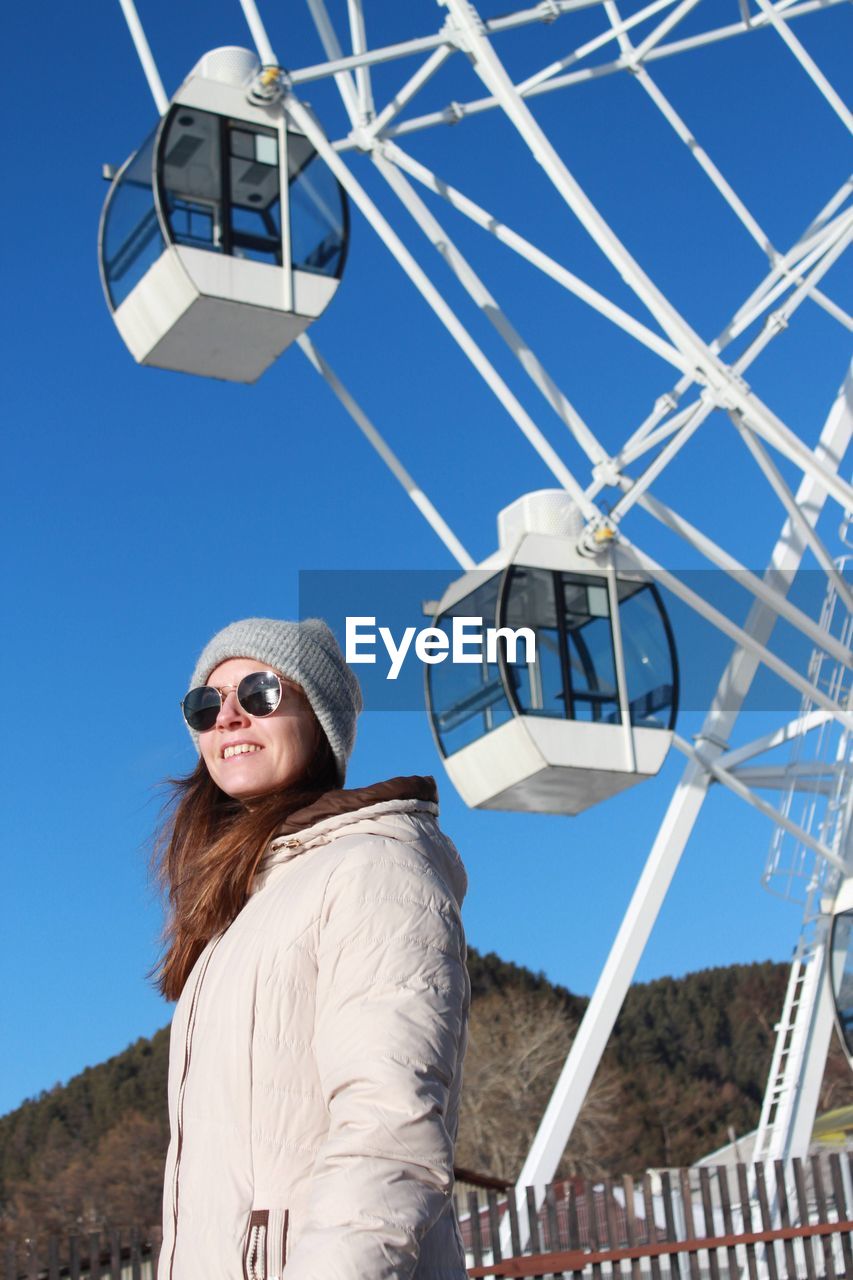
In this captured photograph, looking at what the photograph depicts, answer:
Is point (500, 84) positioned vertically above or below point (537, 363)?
above

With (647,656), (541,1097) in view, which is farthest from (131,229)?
(541,1097)

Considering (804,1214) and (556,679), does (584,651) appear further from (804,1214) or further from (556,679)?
(804,1214)

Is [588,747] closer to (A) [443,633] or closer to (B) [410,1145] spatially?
(A) [443,633]

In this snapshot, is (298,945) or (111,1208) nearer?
(298,945)

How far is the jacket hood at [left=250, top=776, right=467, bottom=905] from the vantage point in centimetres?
246

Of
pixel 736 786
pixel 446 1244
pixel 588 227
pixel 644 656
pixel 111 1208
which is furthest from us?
pixel 111 1208

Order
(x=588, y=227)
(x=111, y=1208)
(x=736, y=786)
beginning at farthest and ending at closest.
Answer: (x=111, y=1208) < (x=736, y=786) < (x=588, y=227)

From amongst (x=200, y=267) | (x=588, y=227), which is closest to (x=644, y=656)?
(x=588, y=227)

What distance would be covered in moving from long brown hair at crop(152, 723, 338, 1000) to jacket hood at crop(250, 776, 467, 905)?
0.13 ft

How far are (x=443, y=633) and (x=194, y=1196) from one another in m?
13.0

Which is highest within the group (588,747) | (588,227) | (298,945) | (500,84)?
(500,84)

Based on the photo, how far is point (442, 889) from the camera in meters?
2.33

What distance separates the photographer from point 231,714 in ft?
9.31

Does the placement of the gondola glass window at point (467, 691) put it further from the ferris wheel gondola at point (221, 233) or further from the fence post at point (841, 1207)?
the fence post at point (841, 1207)
